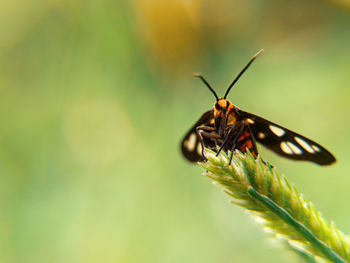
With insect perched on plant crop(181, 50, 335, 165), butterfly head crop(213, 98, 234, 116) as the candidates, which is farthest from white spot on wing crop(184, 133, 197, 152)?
butterfly head crop(213, 98, 234, 116)

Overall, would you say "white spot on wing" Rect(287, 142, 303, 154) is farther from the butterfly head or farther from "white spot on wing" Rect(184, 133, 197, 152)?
"white spot on wing" Rect(184, 133, 197, 152)

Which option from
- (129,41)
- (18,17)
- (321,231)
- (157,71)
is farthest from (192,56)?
(321,231)

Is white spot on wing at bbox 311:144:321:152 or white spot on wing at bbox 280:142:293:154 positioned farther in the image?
white spot on wing at bbox 280:142:293:154

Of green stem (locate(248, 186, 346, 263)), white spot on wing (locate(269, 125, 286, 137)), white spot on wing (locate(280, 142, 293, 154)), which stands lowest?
green stem (locate(248, 186, 346, 263))

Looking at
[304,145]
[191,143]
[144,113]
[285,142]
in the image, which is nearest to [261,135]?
[285,142]

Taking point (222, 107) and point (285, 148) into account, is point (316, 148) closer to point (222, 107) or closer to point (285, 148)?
point (285, 148)

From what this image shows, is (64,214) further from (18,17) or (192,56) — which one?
(192,56)
